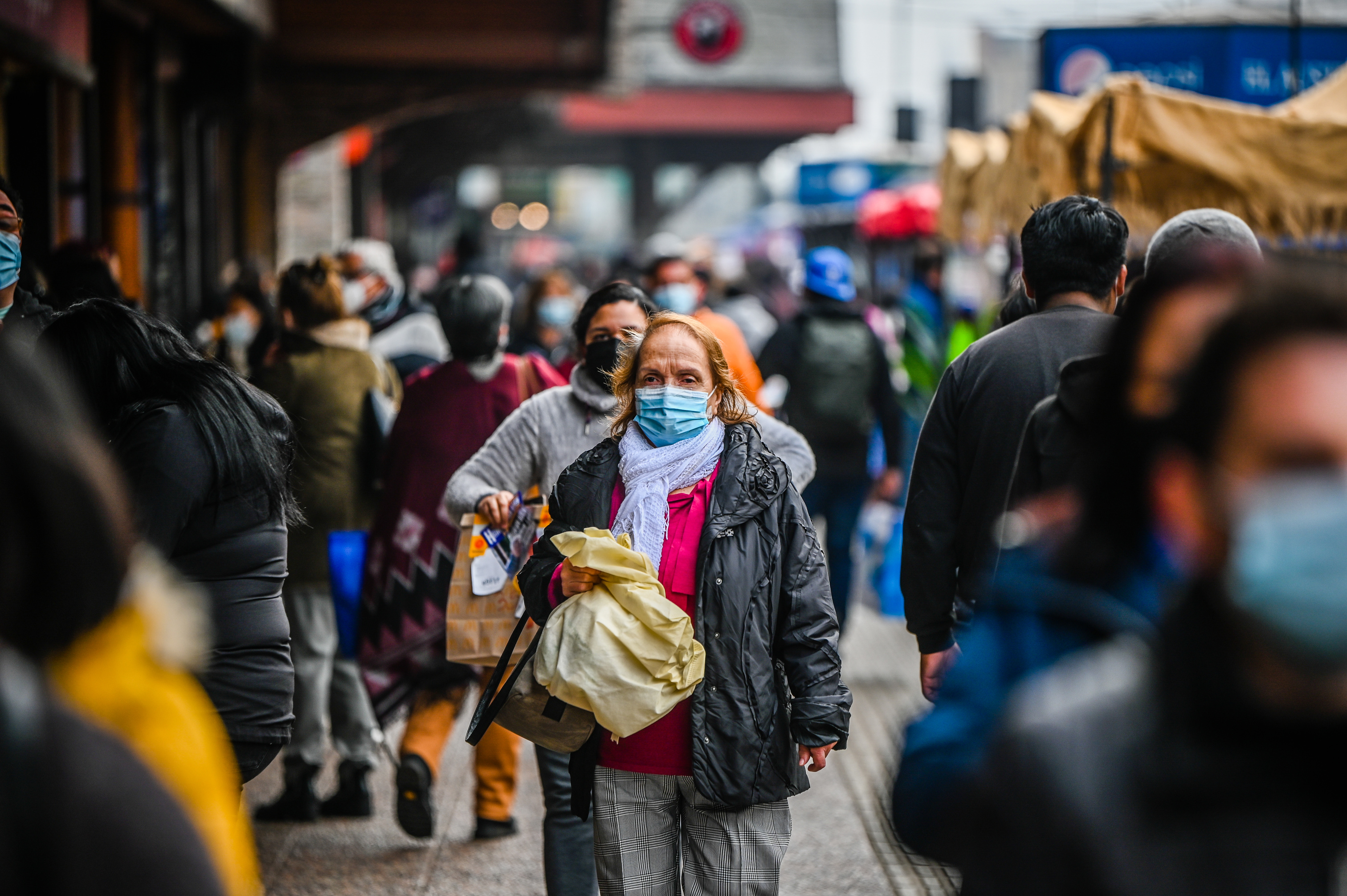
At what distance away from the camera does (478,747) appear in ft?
17.1

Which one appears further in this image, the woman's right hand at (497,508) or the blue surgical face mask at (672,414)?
the woman's right hand at (497,508)

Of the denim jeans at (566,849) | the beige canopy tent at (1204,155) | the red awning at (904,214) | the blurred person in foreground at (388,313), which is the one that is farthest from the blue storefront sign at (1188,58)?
the red awning at (904,214)

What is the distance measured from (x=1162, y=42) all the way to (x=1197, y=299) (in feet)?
26.3

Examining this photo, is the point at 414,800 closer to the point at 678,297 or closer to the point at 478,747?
the point at 478,747

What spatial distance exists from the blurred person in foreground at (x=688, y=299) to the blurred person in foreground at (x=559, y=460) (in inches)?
82.4

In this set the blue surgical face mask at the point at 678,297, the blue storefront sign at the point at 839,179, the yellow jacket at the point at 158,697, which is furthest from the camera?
the blue storefront sign at the point at 839,179

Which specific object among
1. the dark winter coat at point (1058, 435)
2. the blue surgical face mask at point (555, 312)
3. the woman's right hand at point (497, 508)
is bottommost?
the woman's right hand at point (497, 508)

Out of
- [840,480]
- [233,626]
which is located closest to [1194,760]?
[233,626]

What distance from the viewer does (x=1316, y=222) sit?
716cm

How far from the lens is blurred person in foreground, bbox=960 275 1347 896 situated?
1205 mm

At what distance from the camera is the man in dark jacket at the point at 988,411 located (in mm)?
3773

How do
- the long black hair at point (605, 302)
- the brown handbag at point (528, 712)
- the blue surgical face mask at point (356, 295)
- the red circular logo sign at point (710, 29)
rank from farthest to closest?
the red circular logo sign at point (710, 29) → the blue surgical face mask at point (356, 295) → the long black hair at point (605, 302) → the brown handbag at point (528, 712)

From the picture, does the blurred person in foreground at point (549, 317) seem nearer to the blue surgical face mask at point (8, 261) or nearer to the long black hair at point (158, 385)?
the blue surgical face mask at point (8, 261)

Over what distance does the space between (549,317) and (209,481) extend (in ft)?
19.8
